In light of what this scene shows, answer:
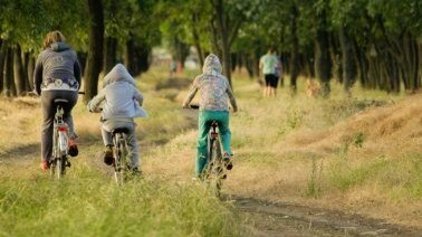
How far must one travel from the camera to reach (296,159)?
15.5 meters

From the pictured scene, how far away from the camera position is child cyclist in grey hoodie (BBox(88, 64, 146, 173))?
1198 centimetres

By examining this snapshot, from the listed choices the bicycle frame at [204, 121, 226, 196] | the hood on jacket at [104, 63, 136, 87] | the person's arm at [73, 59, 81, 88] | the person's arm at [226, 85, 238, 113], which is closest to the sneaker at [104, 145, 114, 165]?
the hood on jacket at [104, 63, 136, 87]

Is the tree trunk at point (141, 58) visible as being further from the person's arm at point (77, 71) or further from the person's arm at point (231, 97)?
the person's arm at point (231, 97)

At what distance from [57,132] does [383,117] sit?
7.45 m

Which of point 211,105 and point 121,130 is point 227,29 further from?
point 121,130

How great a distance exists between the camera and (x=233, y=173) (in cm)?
1505

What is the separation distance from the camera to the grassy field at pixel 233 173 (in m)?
8.30

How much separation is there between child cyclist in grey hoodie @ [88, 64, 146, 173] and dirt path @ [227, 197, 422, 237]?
179 centimetres

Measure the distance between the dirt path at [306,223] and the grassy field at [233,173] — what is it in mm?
353

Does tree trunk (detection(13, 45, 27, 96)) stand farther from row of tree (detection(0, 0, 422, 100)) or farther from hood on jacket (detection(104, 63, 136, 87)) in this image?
hood on jacket (detection(104, 63, 136, 87))

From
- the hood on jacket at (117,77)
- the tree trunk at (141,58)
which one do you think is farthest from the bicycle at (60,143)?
the tree trunk at (141,58)

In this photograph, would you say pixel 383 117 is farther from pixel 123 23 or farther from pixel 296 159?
pixel 123 23

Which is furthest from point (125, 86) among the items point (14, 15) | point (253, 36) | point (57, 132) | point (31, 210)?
point (253, 36)

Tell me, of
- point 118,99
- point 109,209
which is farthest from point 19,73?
point 109,209
